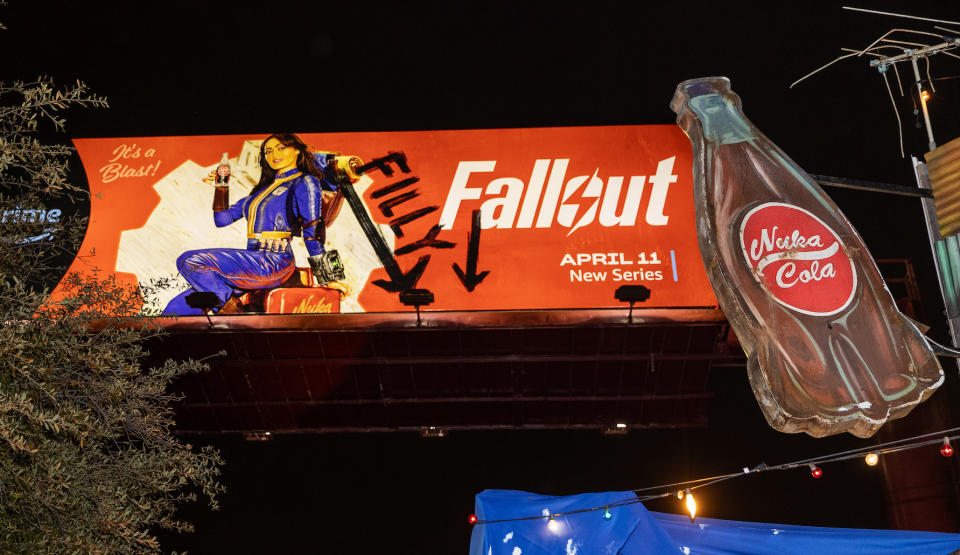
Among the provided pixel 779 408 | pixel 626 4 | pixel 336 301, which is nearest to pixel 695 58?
pixel 626 4

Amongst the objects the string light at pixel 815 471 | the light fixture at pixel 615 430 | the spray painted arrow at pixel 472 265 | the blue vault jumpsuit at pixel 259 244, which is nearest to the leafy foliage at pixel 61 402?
the blue vault jumpsuit at pixel 259 244

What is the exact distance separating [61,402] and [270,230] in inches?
182

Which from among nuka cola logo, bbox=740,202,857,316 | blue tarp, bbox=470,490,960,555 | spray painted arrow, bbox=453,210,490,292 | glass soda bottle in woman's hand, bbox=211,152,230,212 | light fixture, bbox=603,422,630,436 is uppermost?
glass soda bottle in woman's hand, bbox=211,152,230,212

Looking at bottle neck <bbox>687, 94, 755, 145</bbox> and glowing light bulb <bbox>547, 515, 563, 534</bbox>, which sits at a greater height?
bottle neck <bbox>687, 94, 755, 145</bbox>

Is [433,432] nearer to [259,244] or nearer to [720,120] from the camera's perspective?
[259,244]

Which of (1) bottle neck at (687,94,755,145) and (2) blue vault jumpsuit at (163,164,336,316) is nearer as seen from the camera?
(1) bottle neck at (687,94,755,145)

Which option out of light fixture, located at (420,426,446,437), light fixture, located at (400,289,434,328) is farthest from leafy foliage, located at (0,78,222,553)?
light fixture, located at (420,426,446,437)

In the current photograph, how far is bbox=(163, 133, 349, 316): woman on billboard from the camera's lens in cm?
830

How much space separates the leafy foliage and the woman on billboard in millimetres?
3181

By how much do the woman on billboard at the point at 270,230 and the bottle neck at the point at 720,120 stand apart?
15.2 feet

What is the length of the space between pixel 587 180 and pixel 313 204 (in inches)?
123

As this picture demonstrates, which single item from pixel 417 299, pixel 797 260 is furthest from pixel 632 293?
pixel 797 260

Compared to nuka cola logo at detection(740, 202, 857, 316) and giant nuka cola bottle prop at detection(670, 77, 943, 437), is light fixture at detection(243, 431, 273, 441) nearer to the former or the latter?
giant nuka cola bottle prop at detection(670, 77, 943, 437)

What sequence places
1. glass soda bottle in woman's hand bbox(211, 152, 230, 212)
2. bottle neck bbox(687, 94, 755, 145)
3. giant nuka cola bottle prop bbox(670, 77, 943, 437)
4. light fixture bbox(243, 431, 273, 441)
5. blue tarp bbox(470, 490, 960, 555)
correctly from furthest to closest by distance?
light fixture bbox(243, 431, 273, 441) < glass soda bottle in woman's hand bbox(211, 152, 230, 212) < blue tarp bbox(470, 490, 960, 555) < bottle neck bbox(687, 94, 755, 145) < giant nuka cola bottle prop bbox(670, 77, 943, 437)
